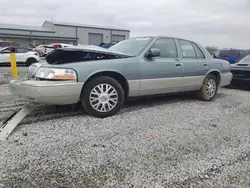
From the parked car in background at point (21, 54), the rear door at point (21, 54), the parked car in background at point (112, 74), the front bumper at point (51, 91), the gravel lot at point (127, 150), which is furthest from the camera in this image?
the rear door at point (21, 54)

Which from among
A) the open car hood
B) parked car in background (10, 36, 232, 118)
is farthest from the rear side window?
the open car hood

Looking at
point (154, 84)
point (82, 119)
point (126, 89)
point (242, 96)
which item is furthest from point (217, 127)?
point (242, 96)

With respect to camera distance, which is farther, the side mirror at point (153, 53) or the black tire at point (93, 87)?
the side mirror at point (153, 53)

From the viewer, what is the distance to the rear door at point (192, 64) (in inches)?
189

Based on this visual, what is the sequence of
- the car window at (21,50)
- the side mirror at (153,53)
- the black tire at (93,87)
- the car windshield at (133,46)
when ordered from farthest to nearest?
1. the car window at (21,50)
2. the car windshield at (133,46)
3. the side mirror at (153,53)
4. the black tire at (93,87)

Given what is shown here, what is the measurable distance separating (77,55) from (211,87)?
341 cm

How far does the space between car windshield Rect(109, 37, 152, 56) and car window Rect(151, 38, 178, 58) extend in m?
0.22

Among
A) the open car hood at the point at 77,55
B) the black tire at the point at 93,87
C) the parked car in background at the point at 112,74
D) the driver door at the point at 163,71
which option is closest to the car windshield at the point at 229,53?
the parked car in background at the point at 112,74

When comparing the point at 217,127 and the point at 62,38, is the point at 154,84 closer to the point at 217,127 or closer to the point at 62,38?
the point at 217,127

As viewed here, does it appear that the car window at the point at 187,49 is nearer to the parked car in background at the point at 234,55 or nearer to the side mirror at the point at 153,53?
the side mirror at the point at 153,53

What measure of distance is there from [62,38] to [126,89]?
40.7 m

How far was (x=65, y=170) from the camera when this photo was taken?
2.16 metres

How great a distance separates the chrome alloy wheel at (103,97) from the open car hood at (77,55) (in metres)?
0.53

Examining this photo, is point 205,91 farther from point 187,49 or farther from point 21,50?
point 21,50
